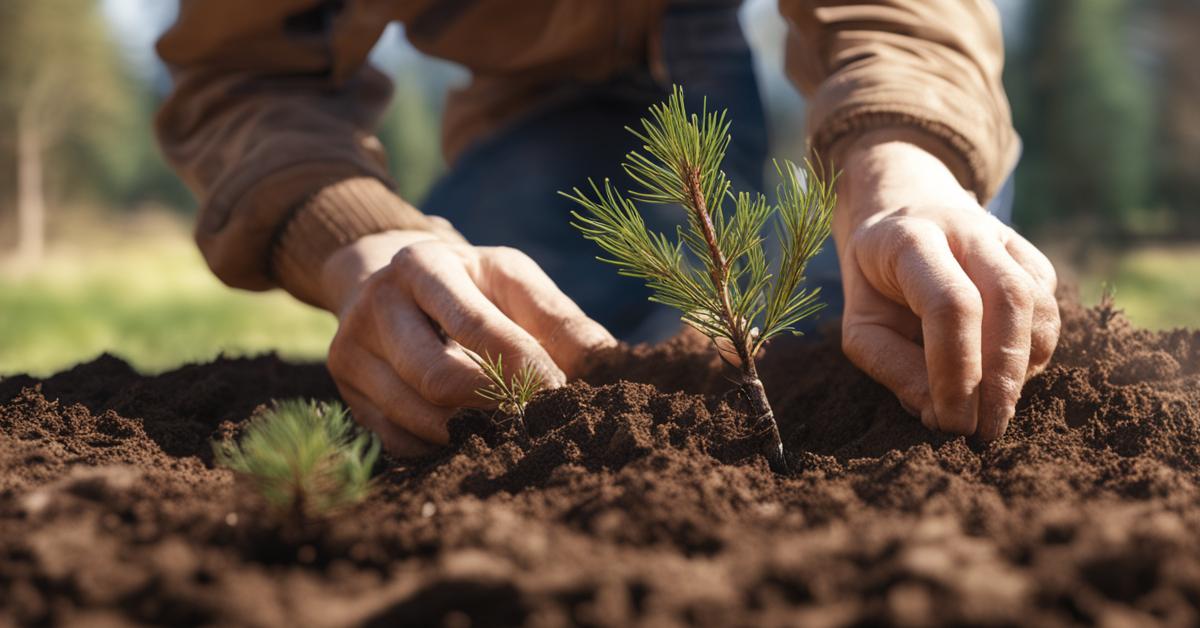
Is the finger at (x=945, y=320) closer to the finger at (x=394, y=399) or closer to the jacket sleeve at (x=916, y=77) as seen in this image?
the jacket sleeve at (x=916, y=77)

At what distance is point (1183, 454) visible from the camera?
1.34 metres

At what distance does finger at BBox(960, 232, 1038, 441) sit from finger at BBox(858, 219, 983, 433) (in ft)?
0.07

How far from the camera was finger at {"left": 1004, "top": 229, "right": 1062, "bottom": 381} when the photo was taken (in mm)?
1418

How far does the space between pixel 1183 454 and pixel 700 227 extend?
77 centimetres

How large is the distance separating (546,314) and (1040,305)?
792mm

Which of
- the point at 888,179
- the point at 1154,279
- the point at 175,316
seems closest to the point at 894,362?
the point at 888,179

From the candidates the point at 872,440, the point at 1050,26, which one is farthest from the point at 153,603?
the point at 1050,26

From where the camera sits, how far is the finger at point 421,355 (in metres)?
1.52

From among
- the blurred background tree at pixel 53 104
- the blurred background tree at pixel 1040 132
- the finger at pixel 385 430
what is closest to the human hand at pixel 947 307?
the finger at pixel 385 430

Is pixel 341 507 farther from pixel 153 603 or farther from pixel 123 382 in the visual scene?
pixel 123 382

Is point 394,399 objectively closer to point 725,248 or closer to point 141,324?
point 725,248

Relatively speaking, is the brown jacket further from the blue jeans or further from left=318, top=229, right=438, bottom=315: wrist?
the blue jeans

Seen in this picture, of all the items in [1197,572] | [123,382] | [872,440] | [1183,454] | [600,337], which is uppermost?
[123,382]

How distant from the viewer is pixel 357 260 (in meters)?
1.92
